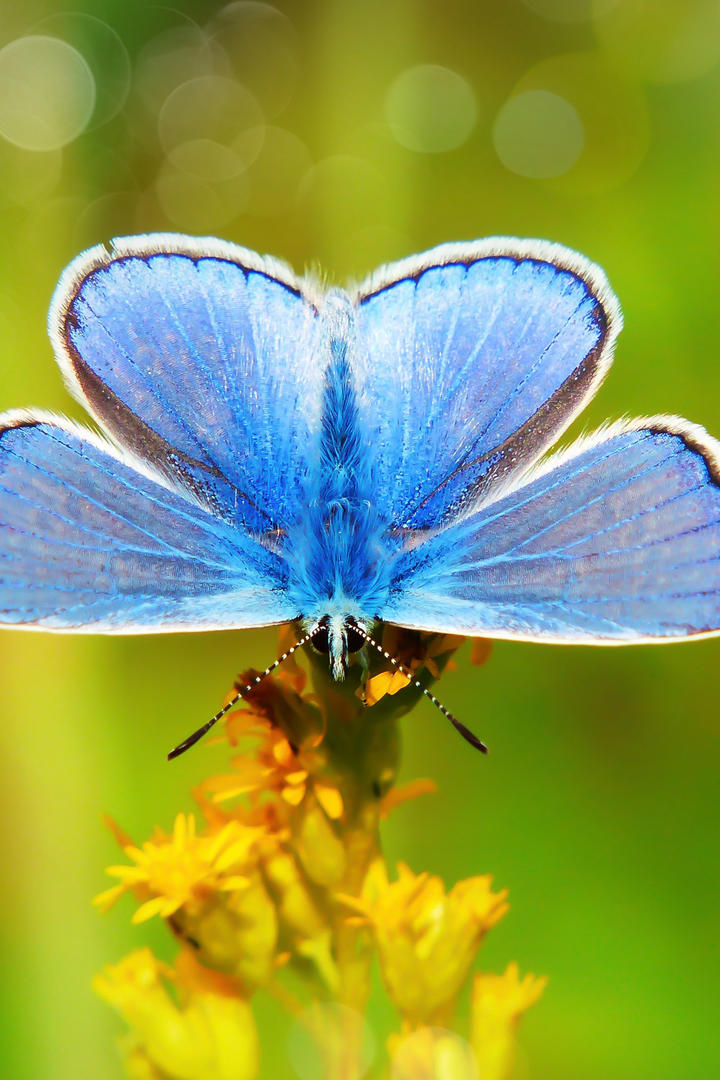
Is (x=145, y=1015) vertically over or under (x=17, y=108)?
under

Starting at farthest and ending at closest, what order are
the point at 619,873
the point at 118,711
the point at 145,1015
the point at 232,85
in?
1. the point at 232,85
2. the point at 118,711
3. the point at 619,873
4. the point at 145,1015

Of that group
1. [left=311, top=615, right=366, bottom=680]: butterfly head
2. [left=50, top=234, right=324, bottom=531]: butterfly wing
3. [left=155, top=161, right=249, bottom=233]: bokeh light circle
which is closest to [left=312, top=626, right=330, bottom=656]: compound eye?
[left=311, top=615, right=366, bottom=680]: butterfly head

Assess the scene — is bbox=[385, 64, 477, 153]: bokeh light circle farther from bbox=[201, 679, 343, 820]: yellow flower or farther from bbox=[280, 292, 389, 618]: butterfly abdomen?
bbox=[201, 679, 343, 820]: yellow flower

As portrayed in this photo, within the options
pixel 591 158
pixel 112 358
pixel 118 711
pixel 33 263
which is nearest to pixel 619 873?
pixel 118 711

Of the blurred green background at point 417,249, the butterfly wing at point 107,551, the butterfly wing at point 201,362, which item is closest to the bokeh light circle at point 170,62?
the blurred green background at point 417,249

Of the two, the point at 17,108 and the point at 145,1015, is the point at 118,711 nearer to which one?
the point at 145,1015

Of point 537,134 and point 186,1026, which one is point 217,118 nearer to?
point 537,134

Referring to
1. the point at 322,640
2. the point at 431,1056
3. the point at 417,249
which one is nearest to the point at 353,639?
the point at 322,640
